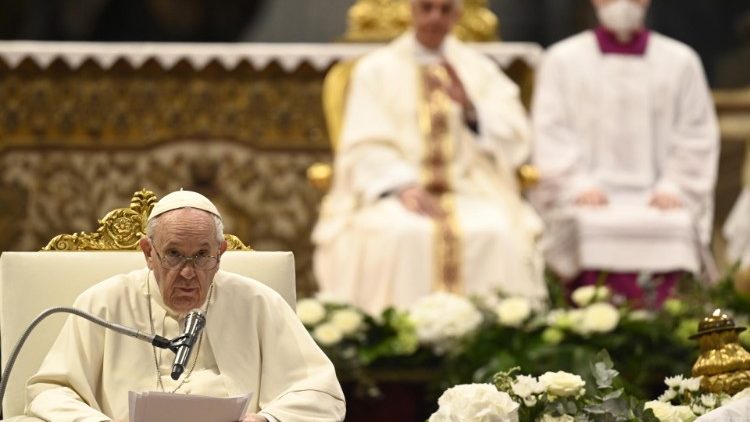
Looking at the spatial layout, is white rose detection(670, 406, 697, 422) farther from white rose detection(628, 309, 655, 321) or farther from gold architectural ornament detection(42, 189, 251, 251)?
white rose detection(628, 309, 655, 321)

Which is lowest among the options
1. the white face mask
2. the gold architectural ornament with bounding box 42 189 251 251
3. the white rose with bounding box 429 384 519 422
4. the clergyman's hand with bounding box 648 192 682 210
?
the clergyman's hand with bounding box 648 192 682 210

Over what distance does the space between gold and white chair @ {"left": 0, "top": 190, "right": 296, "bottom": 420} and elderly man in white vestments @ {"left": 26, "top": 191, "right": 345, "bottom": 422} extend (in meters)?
0.18

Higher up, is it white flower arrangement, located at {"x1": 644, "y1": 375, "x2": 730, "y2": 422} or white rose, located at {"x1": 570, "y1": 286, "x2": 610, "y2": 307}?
white flower arrangement, located at {"x1": 644, "y1": 375, "x2": 730, "y2": 422}

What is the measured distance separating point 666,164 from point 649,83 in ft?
1.62

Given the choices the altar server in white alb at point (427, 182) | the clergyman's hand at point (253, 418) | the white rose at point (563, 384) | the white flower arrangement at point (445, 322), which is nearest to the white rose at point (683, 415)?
the white rose at point (563, 384)

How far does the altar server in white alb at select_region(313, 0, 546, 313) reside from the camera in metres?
8.81

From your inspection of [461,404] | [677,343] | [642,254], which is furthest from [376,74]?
[461,404]

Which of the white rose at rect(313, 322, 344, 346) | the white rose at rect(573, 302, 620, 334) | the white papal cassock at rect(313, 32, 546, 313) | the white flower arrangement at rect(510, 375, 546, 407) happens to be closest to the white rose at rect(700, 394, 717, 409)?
the white flower arrangement at rect(510, 375, 546, 407)

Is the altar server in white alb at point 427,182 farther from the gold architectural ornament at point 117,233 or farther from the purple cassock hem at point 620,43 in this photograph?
the gold architectural ornament at point 117,233

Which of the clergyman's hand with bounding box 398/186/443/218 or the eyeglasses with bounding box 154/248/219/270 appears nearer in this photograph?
the eyeglasses with bounding box 154/248/219/270

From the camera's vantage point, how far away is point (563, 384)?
453cm

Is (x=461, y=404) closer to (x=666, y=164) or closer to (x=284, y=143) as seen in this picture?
(x=666, y=164)

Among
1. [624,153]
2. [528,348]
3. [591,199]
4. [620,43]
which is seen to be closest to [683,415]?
[528,348]

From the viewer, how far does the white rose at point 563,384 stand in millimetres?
4527
